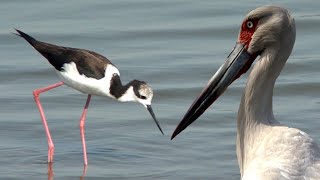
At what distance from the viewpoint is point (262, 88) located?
762 centimetres

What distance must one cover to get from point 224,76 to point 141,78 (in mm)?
5128

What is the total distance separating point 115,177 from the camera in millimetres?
9805

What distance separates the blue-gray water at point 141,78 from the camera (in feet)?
33.7

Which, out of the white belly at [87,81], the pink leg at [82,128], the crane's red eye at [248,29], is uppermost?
the crane's red eye at [248,29]

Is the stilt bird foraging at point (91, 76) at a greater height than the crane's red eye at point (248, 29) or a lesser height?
lesser

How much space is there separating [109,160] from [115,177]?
1.94 feet

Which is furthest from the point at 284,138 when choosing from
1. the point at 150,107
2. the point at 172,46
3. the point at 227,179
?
the point at 172,46

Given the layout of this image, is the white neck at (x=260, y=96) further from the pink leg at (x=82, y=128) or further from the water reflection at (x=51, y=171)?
Answer: the pink leg at (x=82, y=128)

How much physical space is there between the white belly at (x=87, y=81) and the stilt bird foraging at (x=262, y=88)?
3721 millimetres

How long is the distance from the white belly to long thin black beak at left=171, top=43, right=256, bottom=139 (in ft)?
11.9

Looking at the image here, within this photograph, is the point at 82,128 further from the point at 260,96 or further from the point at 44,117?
the point at 260,96

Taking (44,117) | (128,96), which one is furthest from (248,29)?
(128,96)

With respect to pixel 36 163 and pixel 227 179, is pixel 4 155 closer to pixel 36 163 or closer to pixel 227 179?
pixel 36 163

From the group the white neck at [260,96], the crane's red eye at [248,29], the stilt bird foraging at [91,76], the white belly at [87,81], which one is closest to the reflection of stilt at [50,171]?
the stilt bird foraging at [91,76]
